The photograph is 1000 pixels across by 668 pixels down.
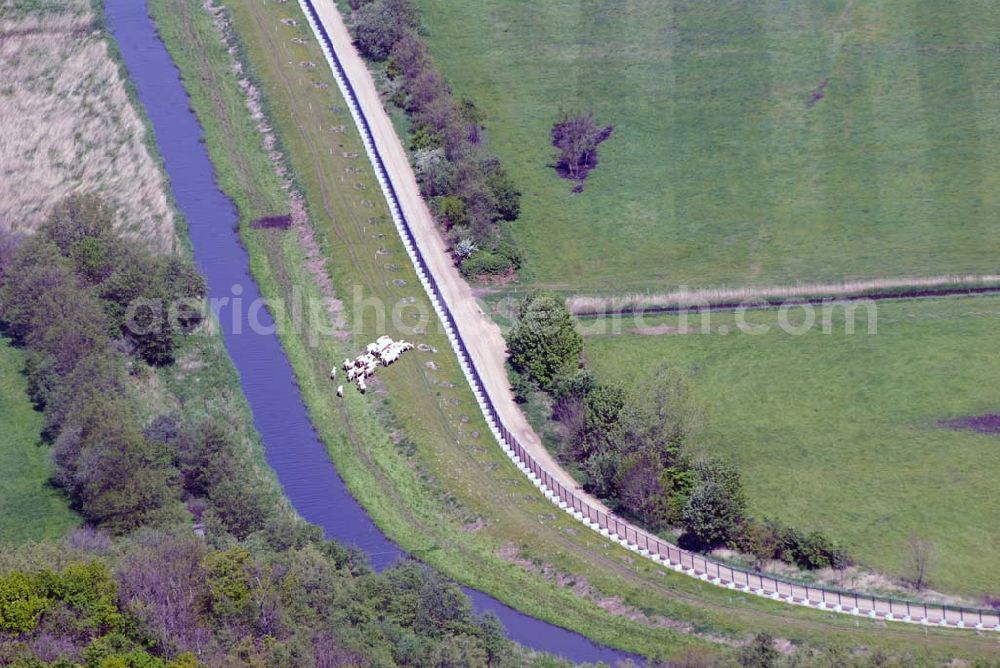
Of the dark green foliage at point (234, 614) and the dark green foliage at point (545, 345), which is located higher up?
the dark green foliage at point (545, 345)

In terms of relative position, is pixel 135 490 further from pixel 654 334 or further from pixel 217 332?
pixel 654 334

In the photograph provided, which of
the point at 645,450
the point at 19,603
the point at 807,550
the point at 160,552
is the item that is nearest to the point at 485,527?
the point at 645,450

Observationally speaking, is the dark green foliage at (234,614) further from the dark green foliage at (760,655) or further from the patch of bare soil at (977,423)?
the patch of bare soil at (977,423)

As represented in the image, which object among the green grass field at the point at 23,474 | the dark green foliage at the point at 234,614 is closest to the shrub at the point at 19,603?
the dark green foliage at the point at 234,614

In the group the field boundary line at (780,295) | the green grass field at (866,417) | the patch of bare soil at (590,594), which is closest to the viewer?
the patch of bare soil at (590,594)

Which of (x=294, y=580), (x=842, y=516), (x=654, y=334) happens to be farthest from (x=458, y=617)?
(x=654, y=334)

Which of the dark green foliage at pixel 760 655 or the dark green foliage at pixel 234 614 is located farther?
the dark green foliage at pixel 760 655

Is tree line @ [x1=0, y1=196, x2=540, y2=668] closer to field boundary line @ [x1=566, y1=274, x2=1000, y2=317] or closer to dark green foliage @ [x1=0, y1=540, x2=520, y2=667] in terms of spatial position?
dark green foliage @ [x1=0, y1=540, x2=520, y2=667]
